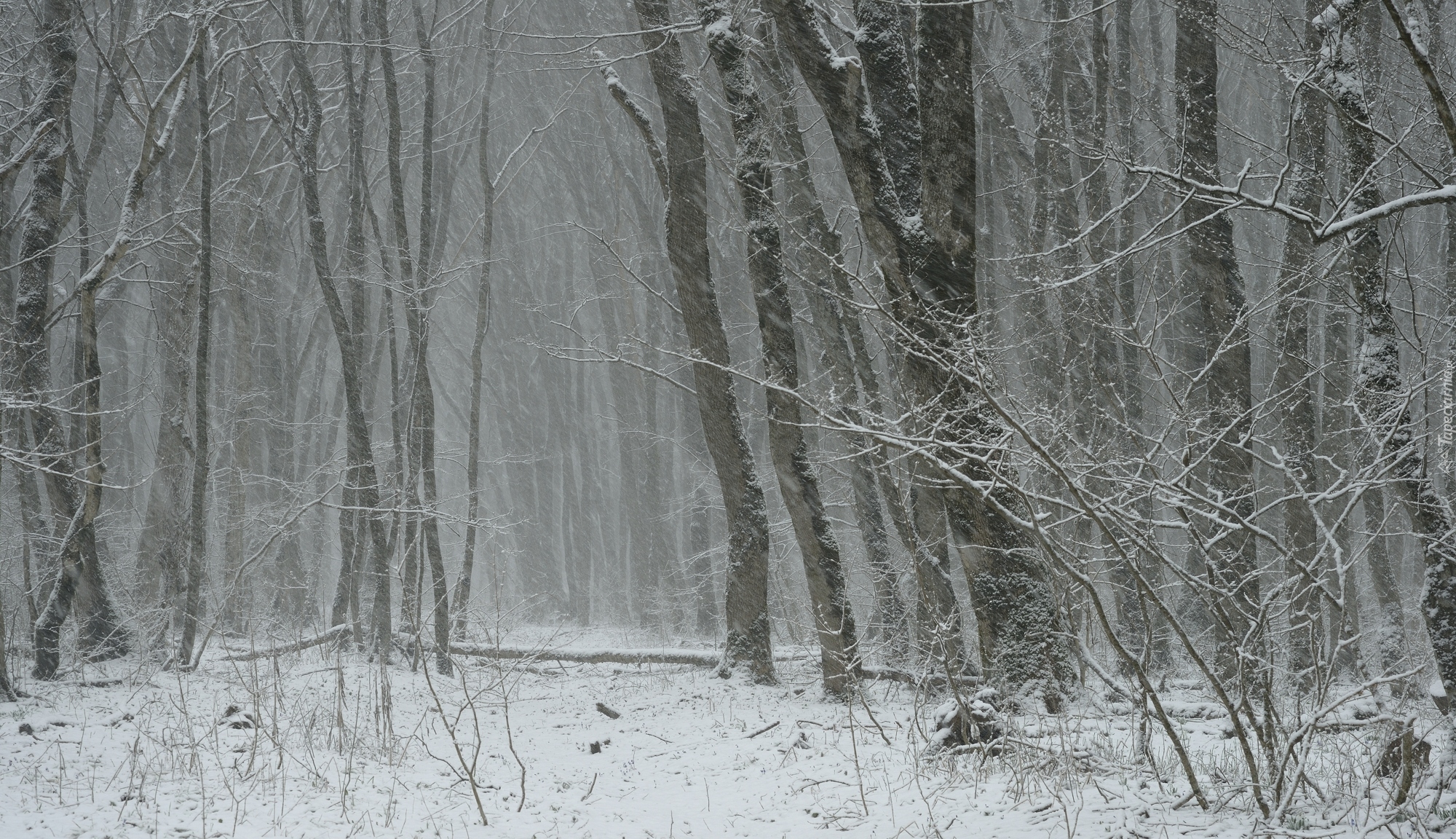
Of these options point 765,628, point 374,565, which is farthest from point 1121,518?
point 374,565

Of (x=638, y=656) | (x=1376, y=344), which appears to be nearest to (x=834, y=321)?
(x=1376, y=344)

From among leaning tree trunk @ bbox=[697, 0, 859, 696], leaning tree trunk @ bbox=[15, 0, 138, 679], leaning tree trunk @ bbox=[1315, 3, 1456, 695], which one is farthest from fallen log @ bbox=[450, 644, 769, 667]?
leaning tree trunk @ bbox=[1315, 3, 1456, 695]

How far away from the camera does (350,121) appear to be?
1401 cm

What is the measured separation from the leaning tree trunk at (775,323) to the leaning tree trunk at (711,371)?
0.71 metres

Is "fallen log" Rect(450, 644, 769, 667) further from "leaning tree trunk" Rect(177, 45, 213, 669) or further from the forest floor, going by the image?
the forest floor

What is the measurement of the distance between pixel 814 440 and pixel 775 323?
9023 mm

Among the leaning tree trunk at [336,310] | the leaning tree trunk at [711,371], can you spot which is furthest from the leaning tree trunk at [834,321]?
the leaning tree trunk at [336,310]

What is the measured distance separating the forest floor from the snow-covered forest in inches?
1.8

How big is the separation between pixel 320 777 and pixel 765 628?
5.93m

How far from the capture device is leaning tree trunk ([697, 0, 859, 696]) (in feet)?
31.6

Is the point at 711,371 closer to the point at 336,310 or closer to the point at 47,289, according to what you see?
the point at 336,310

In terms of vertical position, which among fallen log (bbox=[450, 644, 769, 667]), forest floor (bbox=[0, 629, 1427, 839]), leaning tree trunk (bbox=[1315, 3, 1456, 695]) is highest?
leaning tree trunk (bbox=[1315, 3, 1456, 695])

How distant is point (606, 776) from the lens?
6438 mm

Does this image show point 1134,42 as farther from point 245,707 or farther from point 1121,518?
point 245,707
